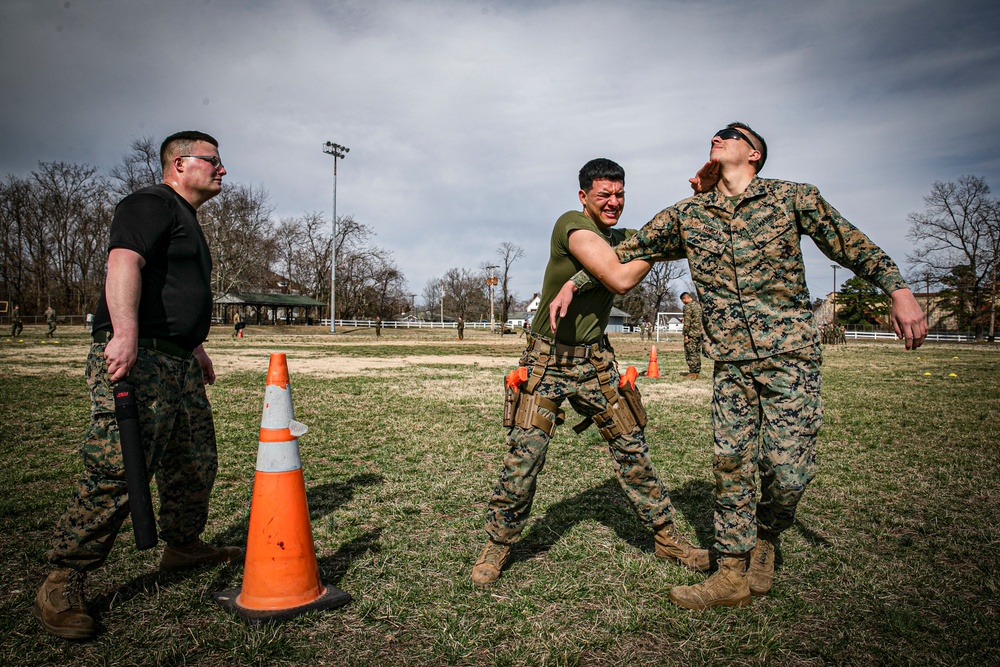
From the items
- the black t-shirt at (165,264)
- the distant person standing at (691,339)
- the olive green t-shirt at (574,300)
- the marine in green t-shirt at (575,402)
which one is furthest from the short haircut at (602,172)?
the distant person standing at (691,339)

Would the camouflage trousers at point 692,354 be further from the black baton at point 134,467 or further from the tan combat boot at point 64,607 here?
the tan combat boot at point 64,607

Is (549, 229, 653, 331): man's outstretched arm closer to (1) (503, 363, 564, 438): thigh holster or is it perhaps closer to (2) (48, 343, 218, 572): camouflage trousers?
(1) (503, 363, 564, 438): thigh holster

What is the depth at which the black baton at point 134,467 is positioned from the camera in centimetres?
237

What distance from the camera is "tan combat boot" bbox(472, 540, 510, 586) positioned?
2.96 m

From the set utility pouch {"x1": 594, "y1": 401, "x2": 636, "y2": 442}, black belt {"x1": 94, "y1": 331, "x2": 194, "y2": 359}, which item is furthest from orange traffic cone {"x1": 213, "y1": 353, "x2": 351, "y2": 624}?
utility pouch {"x1": 594, "y1": 401, "x2": 636, "y2": 442}

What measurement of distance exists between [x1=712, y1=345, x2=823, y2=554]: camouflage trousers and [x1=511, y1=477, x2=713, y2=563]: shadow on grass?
843 millimetres

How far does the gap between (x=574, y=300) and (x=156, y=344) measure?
82.0 inches

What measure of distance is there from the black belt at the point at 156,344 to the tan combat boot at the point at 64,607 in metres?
1.03

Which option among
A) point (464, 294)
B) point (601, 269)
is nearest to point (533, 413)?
point (601, 269)

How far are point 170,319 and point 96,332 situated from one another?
0.31 m

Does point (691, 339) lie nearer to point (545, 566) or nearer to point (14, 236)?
point (545, 566)

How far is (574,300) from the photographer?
3.09 meters

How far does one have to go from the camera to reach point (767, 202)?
2699 mm

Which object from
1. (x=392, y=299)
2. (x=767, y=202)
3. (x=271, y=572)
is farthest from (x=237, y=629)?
(x=392, y=299)
